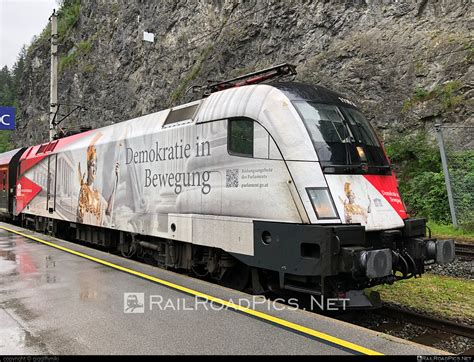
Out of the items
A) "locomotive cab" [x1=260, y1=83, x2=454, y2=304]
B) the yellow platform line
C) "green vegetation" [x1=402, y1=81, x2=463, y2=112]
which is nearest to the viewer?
the yellow platform line

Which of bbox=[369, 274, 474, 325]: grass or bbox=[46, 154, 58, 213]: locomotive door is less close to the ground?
bbox=[46, 154, 58, 213]: locomotive door

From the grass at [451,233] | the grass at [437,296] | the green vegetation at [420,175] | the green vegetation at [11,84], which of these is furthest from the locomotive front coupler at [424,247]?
the green vegetation at [11,84]

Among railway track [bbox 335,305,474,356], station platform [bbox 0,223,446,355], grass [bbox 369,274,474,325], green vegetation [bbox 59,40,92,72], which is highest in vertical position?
green vegetation [bbox 59,40,92,72]

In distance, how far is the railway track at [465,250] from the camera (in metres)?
9.67

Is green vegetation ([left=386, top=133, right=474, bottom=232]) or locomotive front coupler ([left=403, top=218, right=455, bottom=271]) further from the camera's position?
green vegetation ([left=386, top=133, right=474, bottom=232])

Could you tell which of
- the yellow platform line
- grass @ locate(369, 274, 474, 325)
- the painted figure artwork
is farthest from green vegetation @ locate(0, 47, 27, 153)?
grass @ locate(369, 274, 474, 325)

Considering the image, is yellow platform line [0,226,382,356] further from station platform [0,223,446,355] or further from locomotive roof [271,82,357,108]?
locomotive roof [271,82,357,108]

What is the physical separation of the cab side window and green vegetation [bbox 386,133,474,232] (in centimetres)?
893

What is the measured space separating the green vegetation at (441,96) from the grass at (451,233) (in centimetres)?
513

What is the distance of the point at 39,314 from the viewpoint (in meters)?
5.17

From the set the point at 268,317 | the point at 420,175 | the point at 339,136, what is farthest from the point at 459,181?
the point at 268,317

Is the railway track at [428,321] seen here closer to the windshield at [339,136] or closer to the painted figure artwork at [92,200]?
the windshield at [339,136]

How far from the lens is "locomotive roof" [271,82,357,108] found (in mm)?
6148
